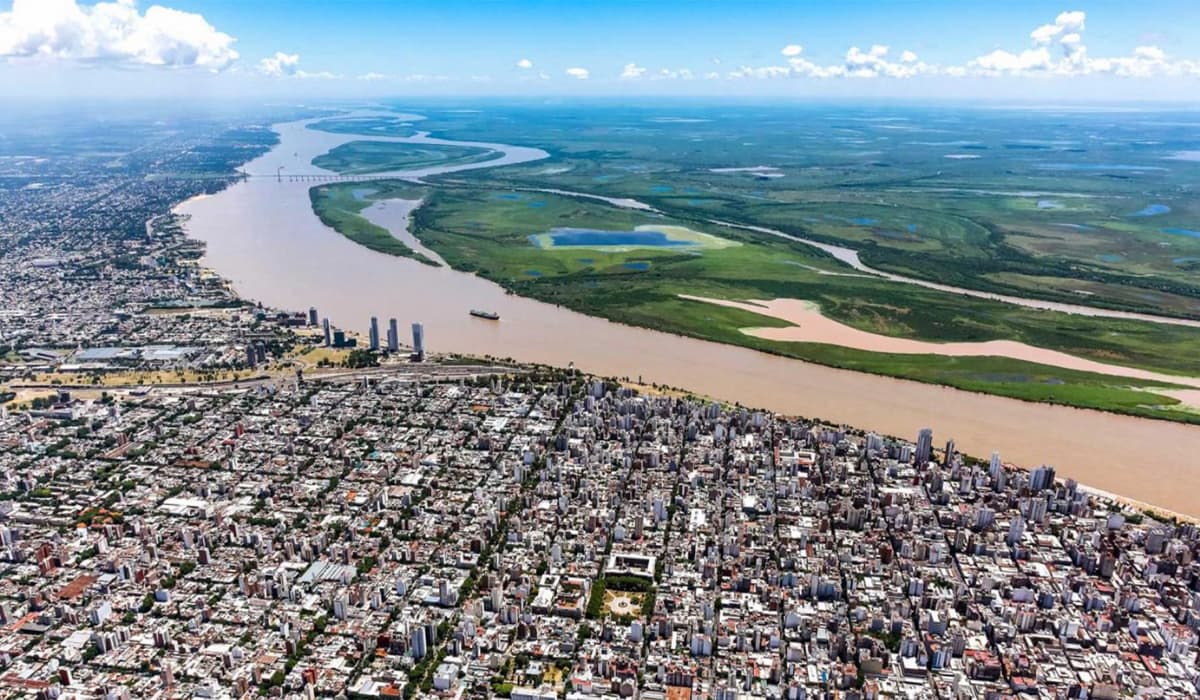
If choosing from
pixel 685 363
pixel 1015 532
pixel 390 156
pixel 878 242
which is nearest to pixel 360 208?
pixel 390 156

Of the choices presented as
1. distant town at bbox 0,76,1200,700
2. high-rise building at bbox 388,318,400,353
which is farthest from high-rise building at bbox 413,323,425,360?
distant town at bbox 0,76,1200,700

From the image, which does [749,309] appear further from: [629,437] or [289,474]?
[289,474]

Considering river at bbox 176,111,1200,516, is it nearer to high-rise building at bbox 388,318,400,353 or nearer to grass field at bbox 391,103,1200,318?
high-rise building at bbox 388,318,400,353

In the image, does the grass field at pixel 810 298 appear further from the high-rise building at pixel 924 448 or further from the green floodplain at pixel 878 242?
the high-rise building at pixel 924 448

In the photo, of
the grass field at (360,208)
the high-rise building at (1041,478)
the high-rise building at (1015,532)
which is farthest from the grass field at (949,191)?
the high-rise building at (1015,532)

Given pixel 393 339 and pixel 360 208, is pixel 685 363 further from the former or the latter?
pixel 360 208

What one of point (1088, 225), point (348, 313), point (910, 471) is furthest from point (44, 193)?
point (1088, 225)
